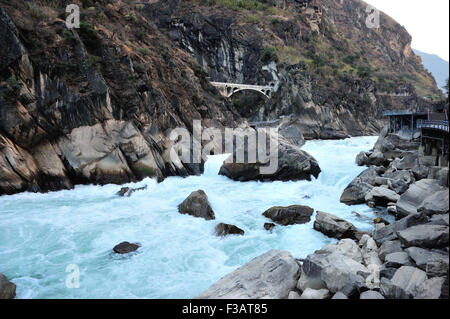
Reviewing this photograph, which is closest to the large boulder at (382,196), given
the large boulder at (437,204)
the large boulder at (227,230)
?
the large boulder at (437,204)

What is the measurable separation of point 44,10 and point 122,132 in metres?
11.4

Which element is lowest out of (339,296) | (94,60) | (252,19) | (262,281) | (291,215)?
(291,215)

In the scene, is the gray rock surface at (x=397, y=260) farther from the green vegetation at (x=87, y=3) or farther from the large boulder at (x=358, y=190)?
the green vegetation at (x=87, y=3)

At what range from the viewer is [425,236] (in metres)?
7.75

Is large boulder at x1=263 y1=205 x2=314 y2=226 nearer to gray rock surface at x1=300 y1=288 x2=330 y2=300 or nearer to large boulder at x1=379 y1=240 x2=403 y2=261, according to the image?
large boulder at x1=379 y1=240 x2=403 y2=261

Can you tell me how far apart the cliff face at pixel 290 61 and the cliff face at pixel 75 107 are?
32883 mm

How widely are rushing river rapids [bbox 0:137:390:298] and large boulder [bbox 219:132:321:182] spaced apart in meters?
1.04

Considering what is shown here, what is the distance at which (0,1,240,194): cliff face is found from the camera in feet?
54.1

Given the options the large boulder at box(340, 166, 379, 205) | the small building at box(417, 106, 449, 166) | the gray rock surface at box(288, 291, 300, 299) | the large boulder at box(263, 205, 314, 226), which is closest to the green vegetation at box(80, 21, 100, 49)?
the large boulder at box(263, 205, 314, 226)

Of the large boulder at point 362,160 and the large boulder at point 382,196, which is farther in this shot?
the large boulder at point 362,160

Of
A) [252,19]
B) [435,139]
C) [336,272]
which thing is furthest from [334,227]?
[252,19]

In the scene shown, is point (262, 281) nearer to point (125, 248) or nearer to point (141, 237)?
point (125, 248)

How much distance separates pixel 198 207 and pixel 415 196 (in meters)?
9.77

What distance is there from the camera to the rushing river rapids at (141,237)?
864cm
